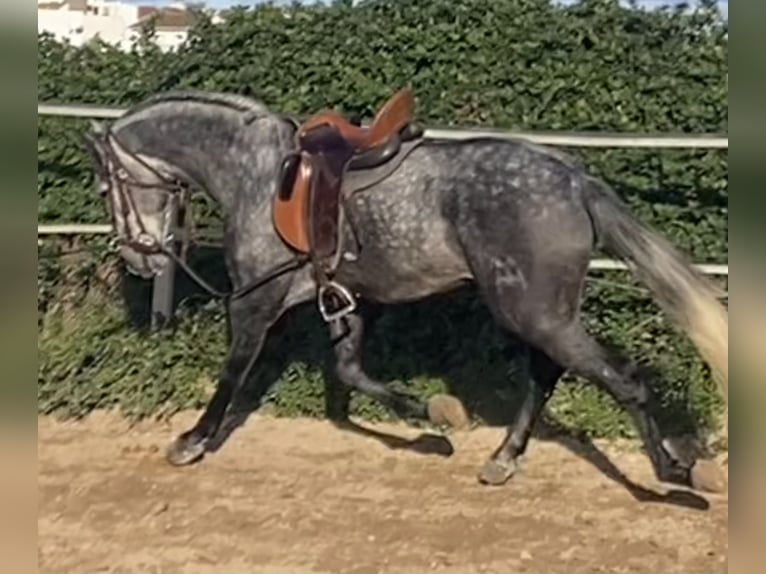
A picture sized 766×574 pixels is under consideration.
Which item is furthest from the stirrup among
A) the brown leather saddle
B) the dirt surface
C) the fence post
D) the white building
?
the white building

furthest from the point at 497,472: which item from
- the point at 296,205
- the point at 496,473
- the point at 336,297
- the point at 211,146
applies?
the point at 211,146

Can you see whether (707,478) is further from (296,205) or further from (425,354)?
(296,205)

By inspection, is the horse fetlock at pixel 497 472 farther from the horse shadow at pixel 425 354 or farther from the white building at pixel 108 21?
the white building at pixel 108 21

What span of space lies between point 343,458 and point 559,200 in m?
1.57

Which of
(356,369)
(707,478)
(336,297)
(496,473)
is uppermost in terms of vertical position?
(336,297)

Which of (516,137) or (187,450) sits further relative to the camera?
(516,137)

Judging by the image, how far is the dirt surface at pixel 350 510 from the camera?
4.18m

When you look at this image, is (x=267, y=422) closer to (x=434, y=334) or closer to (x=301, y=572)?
(x=434, y=334)

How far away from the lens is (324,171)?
4.83m

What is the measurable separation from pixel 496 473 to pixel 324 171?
4.56 feet

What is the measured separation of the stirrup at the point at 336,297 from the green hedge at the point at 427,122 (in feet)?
3.45

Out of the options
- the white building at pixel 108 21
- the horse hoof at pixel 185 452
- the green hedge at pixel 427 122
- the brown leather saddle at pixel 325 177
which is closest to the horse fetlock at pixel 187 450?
the horse hoof at pixel 185 452

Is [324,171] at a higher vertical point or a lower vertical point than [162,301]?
higher

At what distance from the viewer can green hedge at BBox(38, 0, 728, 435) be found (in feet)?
19.6
